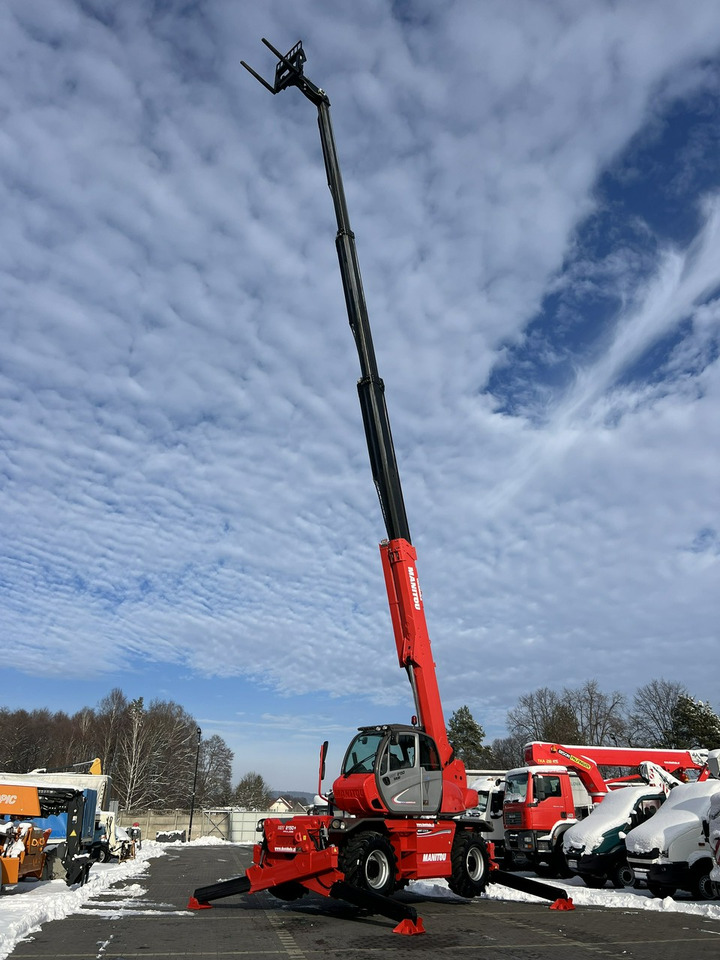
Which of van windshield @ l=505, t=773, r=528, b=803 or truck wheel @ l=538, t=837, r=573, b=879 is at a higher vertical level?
van windshield @ l=505, t=773, r=528, b=803

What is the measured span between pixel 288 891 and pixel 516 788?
9978 mm

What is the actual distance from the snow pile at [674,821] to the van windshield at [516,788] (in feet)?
17.6

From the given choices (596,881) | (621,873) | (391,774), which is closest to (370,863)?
(391,774)

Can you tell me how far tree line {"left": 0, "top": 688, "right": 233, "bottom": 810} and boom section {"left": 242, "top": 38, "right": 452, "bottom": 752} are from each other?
49910mm

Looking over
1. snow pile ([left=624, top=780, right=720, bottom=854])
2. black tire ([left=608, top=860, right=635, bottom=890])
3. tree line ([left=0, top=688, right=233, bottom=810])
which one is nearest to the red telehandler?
snow pile ([left=624, top=780, right=720, bottom=854])

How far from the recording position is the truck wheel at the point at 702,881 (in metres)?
12.7

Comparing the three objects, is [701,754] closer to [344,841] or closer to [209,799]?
[344,841]

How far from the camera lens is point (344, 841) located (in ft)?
36.4

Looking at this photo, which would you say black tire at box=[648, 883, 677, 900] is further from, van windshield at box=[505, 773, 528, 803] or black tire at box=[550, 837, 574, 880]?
van windshield at box=[505, 773, 528, 803]

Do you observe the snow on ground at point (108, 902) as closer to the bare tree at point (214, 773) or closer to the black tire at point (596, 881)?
the black tire at point (596, 881)

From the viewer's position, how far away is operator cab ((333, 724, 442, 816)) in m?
11.6

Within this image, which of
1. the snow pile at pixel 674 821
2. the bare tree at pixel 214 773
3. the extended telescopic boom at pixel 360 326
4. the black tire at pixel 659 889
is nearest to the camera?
the black tire at pixel 659 889

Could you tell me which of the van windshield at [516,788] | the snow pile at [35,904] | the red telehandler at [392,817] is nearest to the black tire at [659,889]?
the red telehandler at [392,817]

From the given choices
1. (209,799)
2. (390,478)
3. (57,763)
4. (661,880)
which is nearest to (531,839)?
(661,880)
